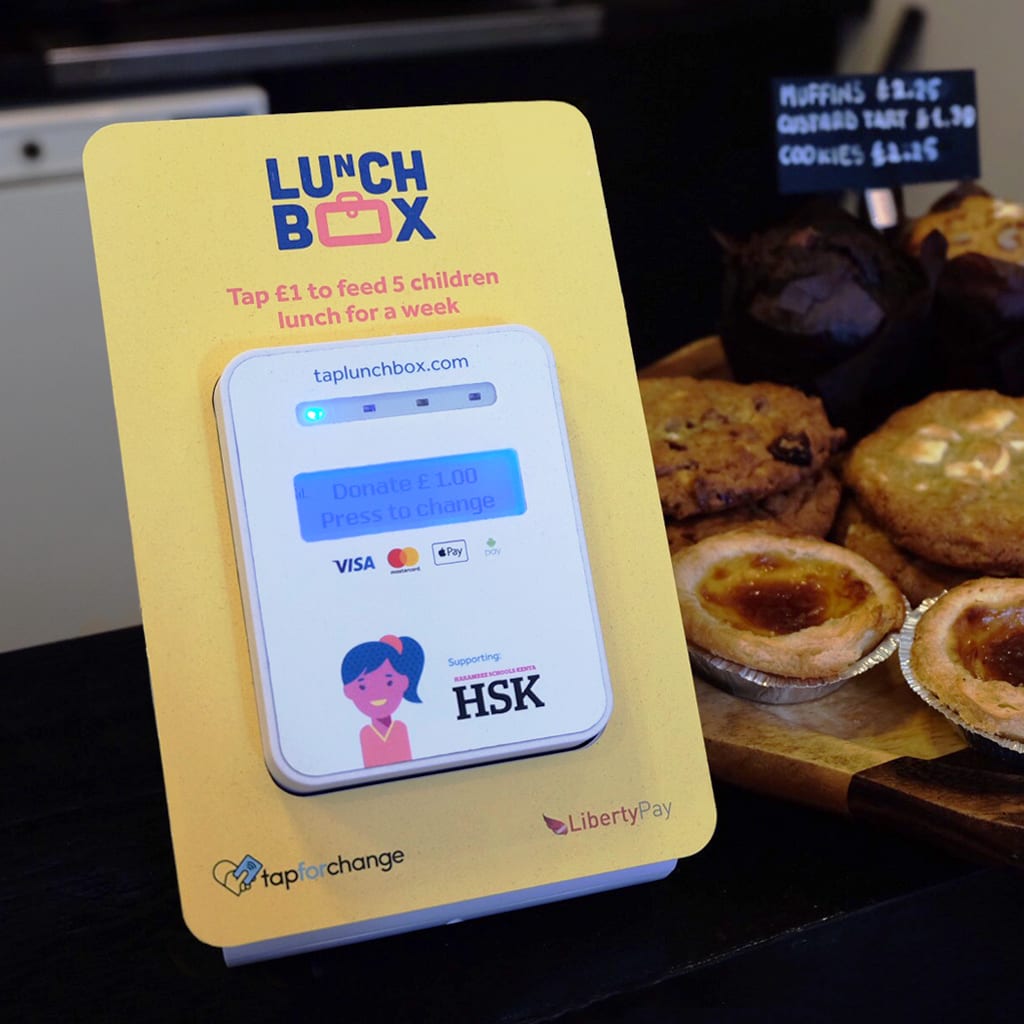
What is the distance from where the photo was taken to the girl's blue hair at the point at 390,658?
667 mm

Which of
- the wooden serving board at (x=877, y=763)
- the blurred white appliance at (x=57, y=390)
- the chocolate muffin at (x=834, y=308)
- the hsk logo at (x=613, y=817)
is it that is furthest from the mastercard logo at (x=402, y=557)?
the blurred white appliance at (x=57, y=390)

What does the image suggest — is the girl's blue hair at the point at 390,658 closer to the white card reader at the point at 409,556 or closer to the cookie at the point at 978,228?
the white card reader at the point at 409,556

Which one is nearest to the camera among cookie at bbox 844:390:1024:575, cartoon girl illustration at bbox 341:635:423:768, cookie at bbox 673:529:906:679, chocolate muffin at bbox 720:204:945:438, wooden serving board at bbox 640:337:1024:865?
cartoon girl illustration at bbox 341:635:423:768

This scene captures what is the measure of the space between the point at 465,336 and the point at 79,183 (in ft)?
5.77

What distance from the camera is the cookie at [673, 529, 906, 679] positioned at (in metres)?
0.91

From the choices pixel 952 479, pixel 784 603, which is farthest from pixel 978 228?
pixel 784 603

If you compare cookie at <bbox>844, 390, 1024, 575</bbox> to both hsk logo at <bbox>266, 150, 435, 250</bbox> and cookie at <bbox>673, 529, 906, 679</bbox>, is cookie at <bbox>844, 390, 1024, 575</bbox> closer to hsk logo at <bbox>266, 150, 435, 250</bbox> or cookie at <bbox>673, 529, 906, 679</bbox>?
cookie at <bbox>673, 529, 906, 679</bbox>

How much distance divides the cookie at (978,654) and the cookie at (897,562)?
0.55 feet

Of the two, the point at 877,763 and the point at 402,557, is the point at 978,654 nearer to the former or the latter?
the point at 877,763

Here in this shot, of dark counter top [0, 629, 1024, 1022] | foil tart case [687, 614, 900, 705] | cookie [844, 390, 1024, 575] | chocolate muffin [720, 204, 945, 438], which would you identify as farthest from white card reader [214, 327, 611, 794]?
chocolate muffin [720, 204, 945, 438]

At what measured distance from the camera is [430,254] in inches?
28.8

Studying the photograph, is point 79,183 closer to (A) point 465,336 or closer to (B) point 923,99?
(B) point 923,99

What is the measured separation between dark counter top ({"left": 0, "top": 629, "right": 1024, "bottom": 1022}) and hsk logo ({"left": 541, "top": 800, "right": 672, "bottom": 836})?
0.23 feet

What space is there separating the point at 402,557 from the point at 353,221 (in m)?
0.21
